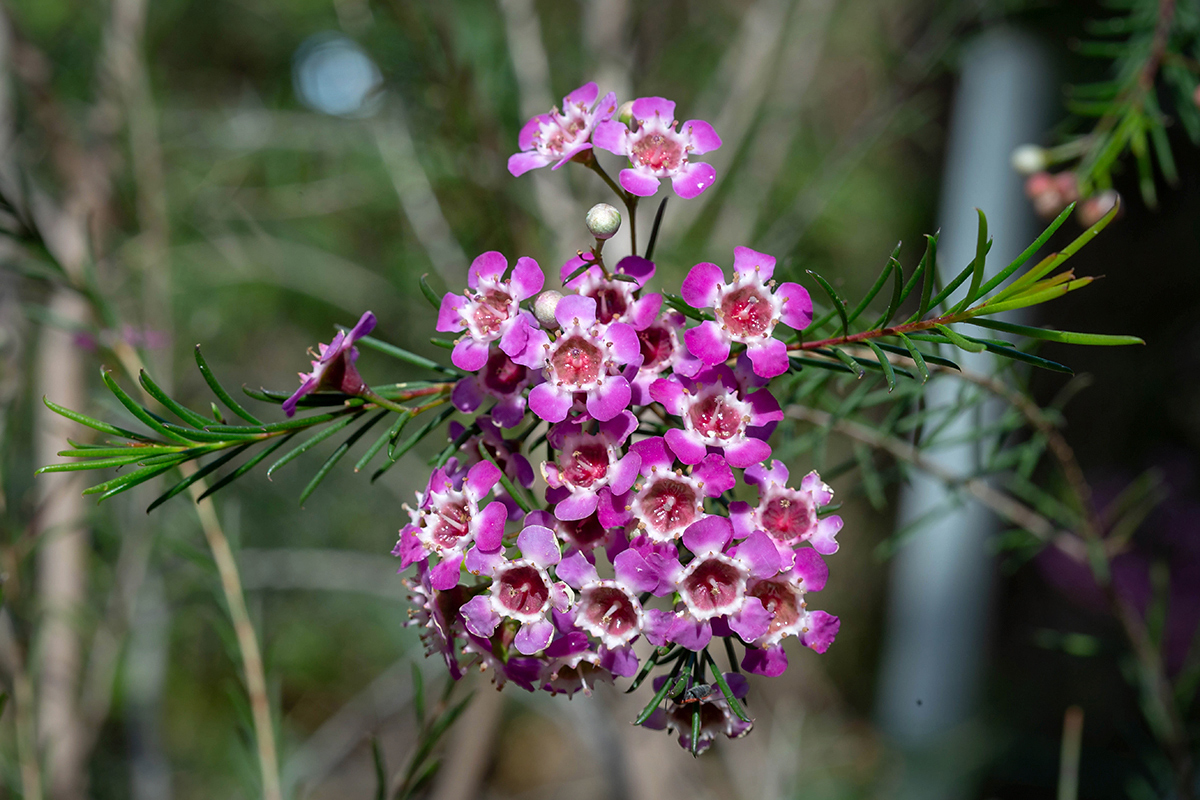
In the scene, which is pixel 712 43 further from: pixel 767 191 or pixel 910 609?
pixel 910 609

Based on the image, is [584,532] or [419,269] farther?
[419,269]

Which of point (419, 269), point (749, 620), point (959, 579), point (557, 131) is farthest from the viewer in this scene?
point (959, 579)

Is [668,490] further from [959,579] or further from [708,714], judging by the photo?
[959,579]

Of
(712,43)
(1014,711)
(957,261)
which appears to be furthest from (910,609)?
(712,43)

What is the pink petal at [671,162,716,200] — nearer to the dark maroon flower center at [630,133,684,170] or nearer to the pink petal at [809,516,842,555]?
the dark maroon flower center at [630,133,684,170]

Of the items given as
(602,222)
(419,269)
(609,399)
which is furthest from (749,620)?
(419,269)

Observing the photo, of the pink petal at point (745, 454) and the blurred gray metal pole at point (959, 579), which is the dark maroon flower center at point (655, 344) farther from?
the blurred gray metal pole at point (959, 579)

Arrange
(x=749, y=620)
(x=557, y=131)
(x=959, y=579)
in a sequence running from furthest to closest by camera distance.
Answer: (x=959, y=579) < (x=557, y=131) < (x=749, y=620)

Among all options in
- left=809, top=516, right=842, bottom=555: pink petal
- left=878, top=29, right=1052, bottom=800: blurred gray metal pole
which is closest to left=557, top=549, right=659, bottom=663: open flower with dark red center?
left=809, top=516, right=842, bottom=555: pink petal
